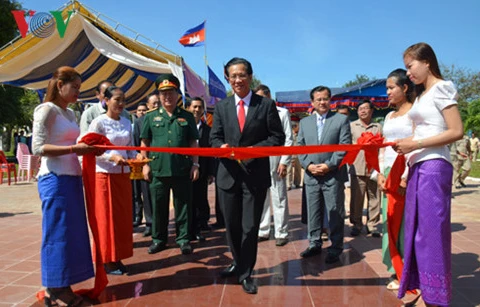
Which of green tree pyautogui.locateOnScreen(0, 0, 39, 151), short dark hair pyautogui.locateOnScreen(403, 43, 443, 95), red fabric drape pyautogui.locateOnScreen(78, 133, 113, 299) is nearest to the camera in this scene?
short dark hair pyautogui.locateOnScreen(403, 43, 443, 95)

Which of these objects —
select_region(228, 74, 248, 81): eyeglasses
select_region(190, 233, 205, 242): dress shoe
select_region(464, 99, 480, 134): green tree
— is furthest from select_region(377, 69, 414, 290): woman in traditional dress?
select_region(464, 99, 480, 134): green tree

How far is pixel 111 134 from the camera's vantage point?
3.51m

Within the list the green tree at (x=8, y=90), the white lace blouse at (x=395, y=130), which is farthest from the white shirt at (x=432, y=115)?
the green tree at (x=8, y=90)

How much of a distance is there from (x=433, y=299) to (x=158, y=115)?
329 centimetres

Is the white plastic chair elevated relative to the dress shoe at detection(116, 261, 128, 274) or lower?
elevated

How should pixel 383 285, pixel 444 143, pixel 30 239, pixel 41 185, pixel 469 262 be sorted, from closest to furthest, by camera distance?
pixel 444 143, pixel 41 185, pixel 383 285, pixel 469 262, pixel 30 239

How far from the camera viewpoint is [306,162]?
407 centimetres

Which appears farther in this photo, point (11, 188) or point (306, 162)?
point (11, 188)

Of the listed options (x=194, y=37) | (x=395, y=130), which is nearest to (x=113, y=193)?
(x=395, y=130)

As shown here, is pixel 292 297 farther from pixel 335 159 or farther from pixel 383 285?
pixel 335 159

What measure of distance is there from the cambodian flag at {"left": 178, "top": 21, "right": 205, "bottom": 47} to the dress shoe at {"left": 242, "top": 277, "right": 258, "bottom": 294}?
8.01 meters

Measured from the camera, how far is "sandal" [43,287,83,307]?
2.70 metres

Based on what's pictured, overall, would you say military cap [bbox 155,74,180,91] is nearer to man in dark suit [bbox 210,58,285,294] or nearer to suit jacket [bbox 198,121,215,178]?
man in dark suit [bbox 210,58,285,294]

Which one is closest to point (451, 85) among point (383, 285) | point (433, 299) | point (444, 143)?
point (444, 143)
